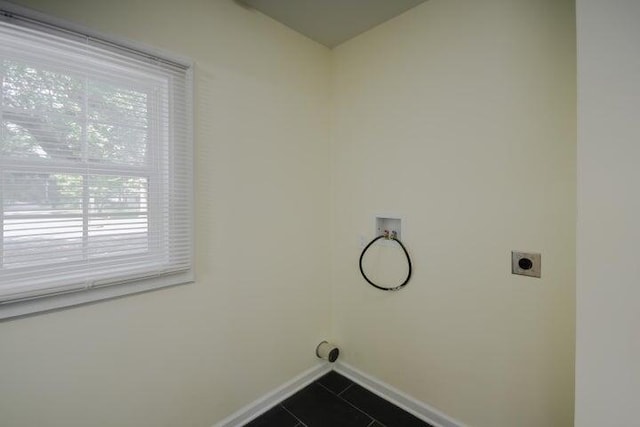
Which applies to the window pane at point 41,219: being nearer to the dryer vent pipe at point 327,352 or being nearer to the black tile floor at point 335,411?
the black tile floor at point 335,411

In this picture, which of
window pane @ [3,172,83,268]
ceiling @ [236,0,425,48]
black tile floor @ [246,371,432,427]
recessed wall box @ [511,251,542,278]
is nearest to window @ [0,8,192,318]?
window pane @ [3,172,83,268]

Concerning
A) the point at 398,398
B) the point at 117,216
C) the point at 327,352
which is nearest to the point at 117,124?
the point at 117,216

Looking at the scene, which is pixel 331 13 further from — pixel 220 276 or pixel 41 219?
pixel 41 219

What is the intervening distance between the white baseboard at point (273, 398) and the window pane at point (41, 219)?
50.1 inches

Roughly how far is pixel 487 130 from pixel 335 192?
1.10 metres

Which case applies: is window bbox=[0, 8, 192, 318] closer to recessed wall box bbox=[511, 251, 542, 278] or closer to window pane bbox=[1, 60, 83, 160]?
window pane bbox=[1, 60, 83, 160]

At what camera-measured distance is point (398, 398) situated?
186 centimetres

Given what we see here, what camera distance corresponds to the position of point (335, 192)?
223 cm

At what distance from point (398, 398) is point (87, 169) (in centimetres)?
218

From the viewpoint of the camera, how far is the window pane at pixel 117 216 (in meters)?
Result: 1.22

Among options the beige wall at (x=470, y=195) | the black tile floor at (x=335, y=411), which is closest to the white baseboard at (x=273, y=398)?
the black tile floor at (x=335, y=411)

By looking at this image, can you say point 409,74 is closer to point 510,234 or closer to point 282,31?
point 282,31

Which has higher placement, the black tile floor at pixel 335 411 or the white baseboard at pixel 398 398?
the white baseboard at pixel 398 398

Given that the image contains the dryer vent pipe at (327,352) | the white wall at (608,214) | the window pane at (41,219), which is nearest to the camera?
the white wall at (608,214)
